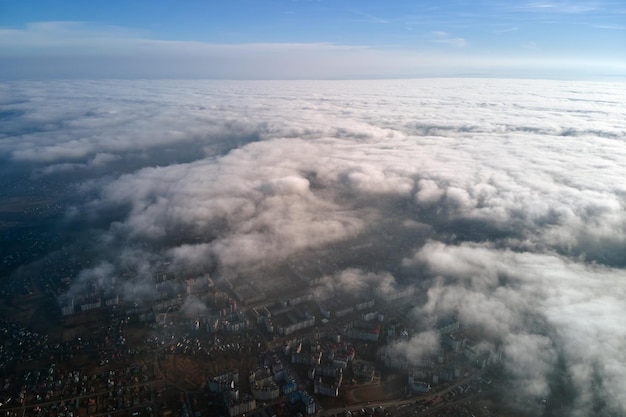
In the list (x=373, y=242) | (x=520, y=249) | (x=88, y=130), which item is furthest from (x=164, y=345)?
(x=88, y=130)

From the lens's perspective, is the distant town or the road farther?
the distant town

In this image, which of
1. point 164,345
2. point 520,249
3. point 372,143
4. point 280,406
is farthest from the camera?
point 372,143

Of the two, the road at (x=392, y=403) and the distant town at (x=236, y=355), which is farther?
the distant town at (x=236, y=355)

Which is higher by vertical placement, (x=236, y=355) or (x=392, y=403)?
(x=392, y=403)

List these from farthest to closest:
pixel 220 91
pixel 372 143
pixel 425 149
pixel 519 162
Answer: pixel 220 91
pixel 372 143
pixel 425 149
pixel 519 162

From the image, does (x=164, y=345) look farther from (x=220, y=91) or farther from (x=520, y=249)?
(x=220, y=91)

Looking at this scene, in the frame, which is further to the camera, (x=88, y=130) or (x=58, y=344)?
(x=88, y=130)

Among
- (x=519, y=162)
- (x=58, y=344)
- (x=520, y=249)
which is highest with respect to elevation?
(x=519, y=162)

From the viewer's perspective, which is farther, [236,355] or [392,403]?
[236,355]
